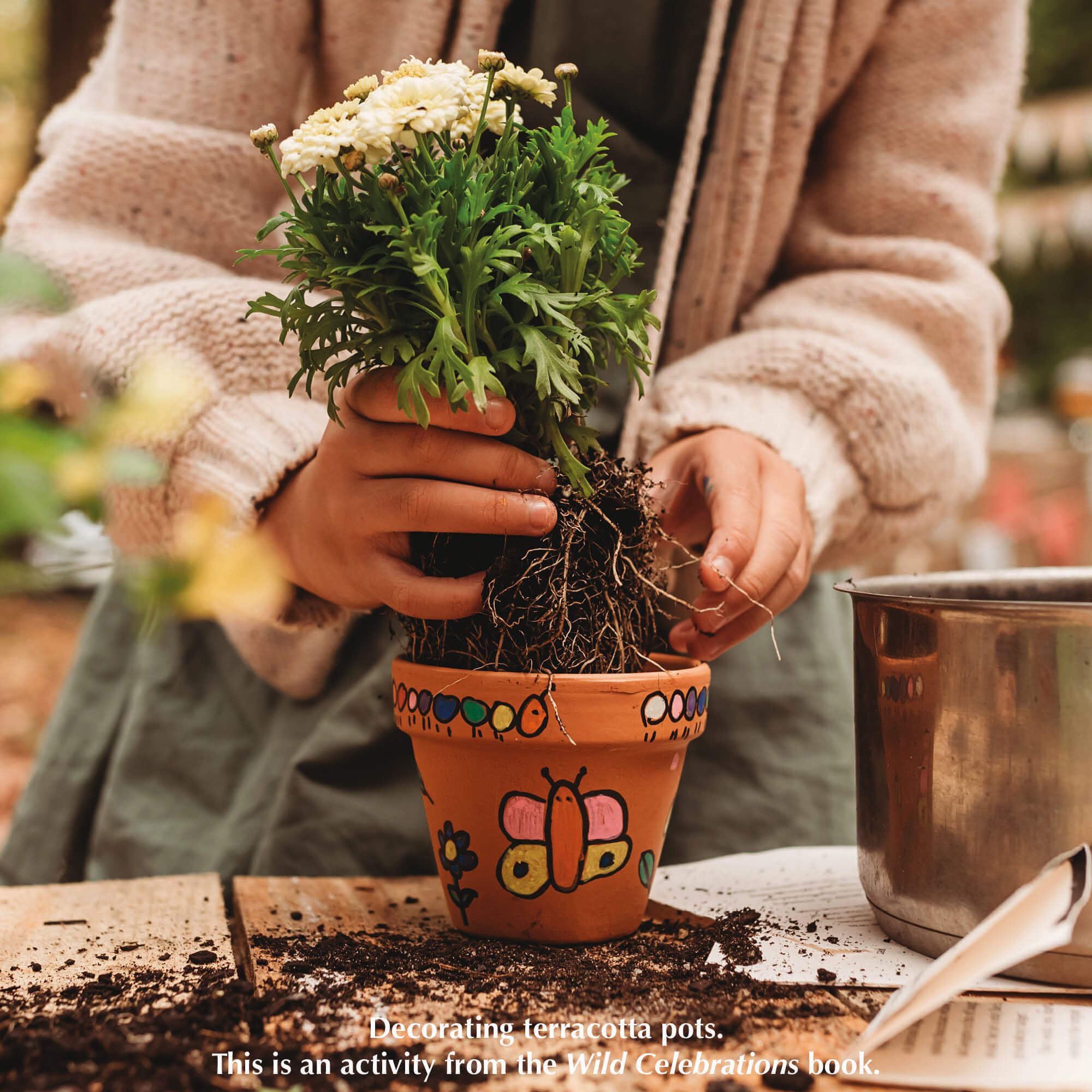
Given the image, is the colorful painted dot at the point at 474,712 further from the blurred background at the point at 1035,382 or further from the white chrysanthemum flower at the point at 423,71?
the blurred background at the point at 1035,382

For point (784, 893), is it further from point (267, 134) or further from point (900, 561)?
point (900, 561)

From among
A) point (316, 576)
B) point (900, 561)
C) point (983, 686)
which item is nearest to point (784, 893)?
point (983, 686)

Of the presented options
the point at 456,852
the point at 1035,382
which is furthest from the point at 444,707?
the point at 1035,382

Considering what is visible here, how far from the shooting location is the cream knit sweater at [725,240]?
93cm

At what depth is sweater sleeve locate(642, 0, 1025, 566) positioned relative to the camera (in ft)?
3.33

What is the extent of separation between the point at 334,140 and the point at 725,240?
67cm

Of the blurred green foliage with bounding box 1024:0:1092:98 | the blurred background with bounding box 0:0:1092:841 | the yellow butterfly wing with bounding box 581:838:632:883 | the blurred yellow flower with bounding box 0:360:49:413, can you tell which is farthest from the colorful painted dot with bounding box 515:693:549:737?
the blurred green foliage with bounding box 1024:0:1092:98

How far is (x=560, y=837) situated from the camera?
732mm

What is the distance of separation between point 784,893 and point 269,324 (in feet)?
2.33

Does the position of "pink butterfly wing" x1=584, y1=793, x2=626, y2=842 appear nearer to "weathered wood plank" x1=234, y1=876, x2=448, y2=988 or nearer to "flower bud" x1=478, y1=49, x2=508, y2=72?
"weathered wood plank" x1=234, y1=876, x2=448, y2=988

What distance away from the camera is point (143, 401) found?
50 centimetres

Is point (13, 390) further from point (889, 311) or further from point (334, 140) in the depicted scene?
point (889, 311)

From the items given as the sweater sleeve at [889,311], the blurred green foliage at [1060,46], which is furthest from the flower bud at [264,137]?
the blurred green foliage at [1060,46]

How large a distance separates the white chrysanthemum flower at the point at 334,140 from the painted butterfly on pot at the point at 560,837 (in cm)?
44
